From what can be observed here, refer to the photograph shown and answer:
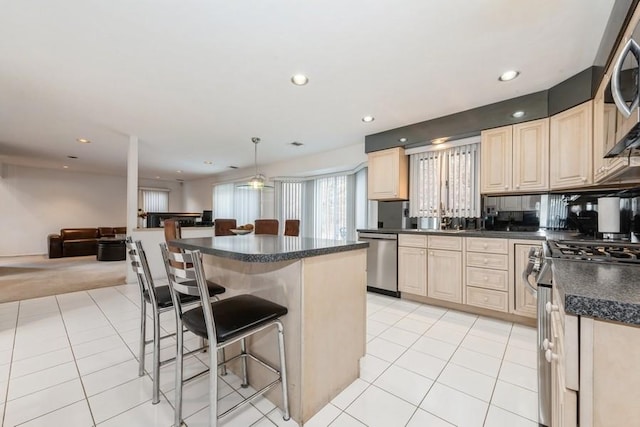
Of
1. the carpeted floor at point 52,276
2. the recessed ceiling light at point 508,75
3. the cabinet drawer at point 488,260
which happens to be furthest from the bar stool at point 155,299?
the carpeted floor at point 52,276

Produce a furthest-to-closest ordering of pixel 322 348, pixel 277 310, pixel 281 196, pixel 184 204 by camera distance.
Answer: pixel 184 204 → pixel 281 196 → pixel 322 348 → pixel 277 310

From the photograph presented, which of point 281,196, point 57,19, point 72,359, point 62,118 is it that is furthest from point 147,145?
point 72,359

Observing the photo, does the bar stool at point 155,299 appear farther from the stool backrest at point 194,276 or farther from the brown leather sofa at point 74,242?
the brown leather sofa at point 74,242

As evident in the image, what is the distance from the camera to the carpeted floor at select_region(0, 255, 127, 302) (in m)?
3.91

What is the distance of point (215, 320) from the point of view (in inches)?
52.1

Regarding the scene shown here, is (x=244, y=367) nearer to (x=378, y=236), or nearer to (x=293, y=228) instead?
(x=378, y=236)

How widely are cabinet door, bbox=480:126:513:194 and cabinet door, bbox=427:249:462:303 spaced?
0.90 meters

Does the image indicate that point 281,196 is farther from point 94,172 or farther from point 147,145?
point 94,172

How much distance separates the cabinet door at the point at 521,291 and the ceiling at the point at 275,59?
66.3 inches

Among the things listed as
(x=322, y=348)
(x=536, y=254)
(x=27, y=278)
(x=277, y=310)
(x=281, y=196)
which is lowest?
(x=27, y=278)

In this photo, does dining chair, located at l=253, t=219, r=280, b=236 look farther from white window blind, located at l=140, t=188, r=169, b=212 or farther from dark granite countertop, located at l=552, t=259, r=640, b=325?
white window blind, located at l=140, t=188, r=169, b=212

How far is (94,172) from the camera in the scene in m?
7.98

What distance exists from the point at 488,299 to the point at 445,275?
18.8 inches

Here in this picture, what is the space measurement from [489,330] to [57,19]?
4350 mm
